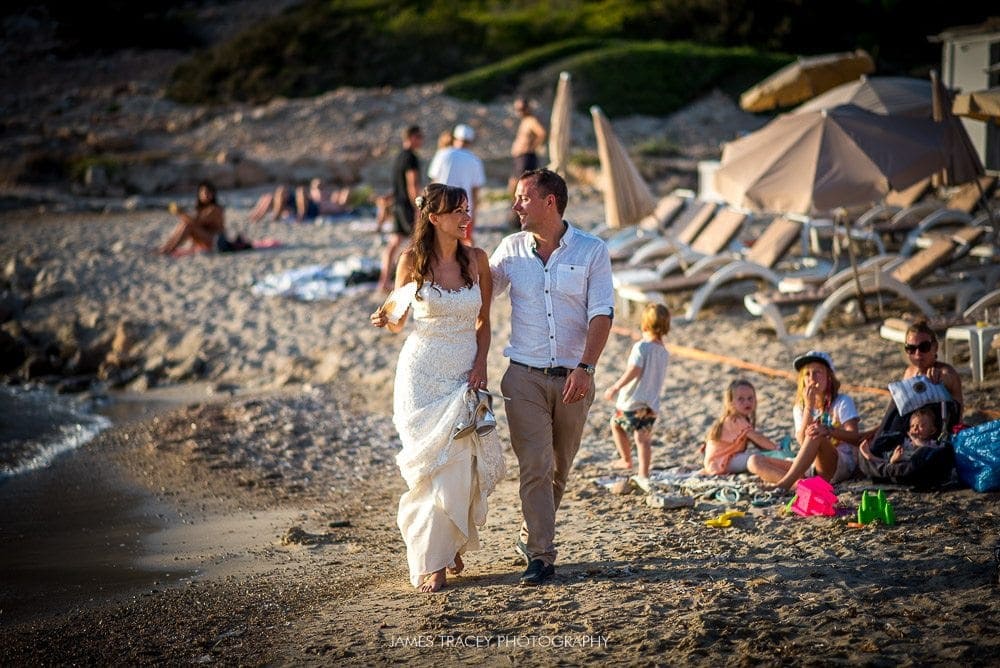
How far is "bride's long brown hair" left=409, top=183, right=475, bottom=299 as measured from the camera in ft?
16.3

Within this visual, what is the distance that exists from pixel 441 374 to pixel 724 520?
1.74 meters

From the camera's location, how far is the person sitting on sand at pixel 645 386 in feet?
21.6

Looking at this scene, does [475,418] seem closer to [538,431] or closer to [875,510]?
[538,431]

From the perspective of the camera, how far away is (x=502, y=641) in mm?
4465

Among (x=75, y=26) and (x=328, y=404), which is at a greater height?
(x=75, y=26)

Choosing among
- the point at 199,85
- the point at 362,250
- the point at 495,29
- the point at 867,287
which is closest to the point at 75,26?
the point at 199,85

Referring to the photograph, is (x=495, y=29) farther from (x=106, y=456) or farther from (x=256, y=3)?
(x=106, y=456)

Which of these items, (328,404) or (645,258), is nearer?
(328,404)

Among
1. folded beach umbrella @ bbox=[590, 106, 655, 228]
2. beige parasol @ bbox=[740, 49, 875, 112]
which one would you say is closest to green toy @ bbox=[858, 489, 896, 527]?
folded beach umbrella @ bbox=[590, 106, 655, 228]

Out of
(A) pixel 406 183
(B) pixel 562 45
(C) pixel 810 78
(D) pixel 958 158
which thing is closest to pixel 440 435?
(D) pixel 958 158

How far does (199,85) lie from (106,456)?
96.1 feet

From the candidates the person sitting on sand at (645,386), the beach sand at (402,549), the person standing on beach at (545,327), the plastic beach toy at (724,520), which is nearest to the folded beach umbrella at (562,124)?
the beach sand at (402,549)

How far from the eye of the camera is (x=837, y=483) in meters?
6.22

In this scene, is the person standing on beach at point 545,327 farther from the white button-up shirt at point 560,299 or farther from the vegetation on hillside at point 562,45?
the vegetation on hillside at point 562,45
